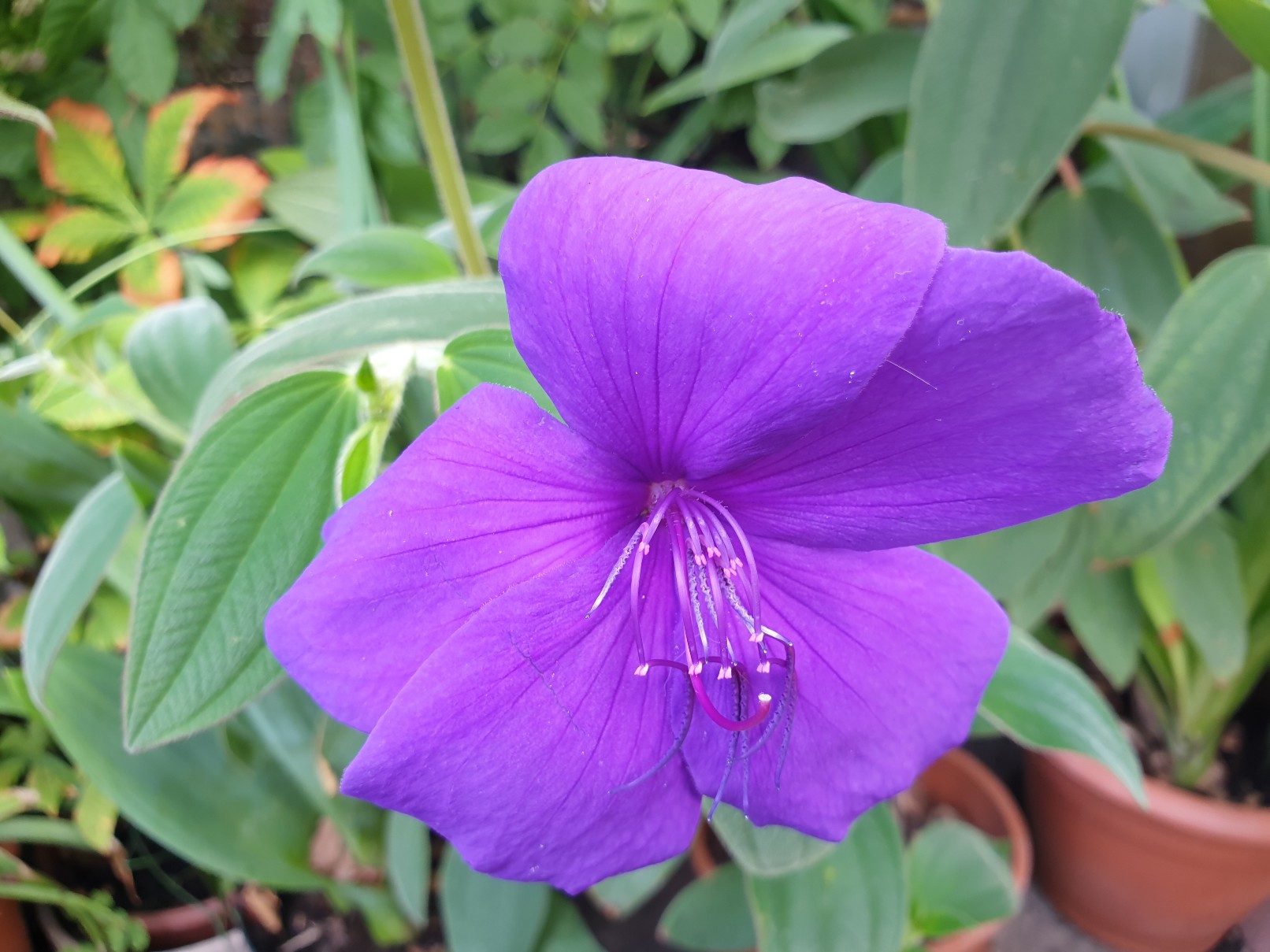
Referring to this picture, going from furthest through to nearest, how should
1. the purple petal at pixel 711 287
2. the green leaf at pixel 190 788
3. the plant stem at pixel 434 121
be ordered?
1. the green leaf at pixel 190 788
2. the plant stem at pixel 434 121
3. the purple petal at pixel 711 287

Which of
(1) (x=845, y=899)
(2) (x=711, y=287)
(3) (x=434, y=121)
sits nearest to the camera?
(2) (x=711, y=287)

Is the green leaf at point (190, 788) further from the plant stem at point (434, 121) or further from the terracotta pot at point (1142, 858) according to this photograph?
the terracotta pot at point (1142, 858)

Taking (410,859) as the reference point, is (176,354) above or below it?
above

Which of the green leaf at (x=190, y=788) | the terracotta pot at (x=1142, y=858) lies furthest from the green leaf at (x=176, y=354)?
the terracotta pot at (x=1142, y=858)

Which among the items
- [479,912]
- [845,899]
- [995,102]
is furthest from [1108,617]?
[479,912]

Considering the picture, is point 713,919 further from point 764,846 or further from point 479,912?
point 764,846

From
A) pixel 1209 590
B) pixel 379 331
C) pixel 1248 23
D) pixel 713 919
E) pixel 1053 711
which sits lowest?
pixel 713 919

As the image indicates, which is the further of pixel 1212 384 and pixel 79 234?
pixel 79 234
